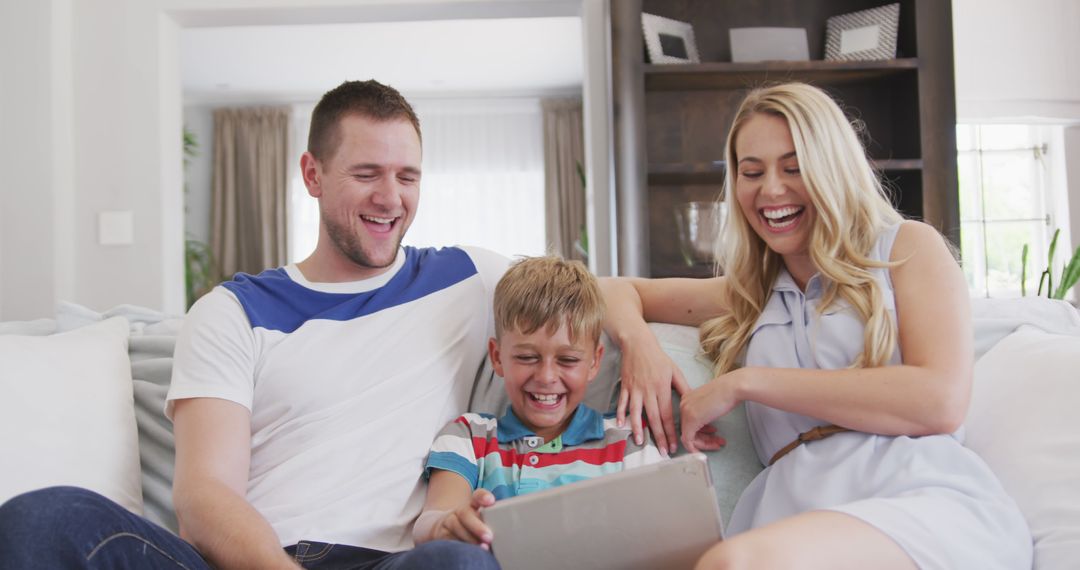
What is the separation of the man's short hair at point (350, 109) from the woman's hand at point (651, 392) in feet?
1.77

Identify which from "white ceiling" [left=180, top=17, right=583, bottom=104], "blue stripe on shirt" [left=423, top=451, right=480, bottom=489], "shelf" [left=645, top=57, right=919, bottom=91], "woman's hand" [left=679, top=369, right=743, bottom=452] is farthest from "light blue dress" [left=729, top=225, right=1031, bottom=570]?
"white ceiling" [left=180, top=17, right=583, bottom=104]

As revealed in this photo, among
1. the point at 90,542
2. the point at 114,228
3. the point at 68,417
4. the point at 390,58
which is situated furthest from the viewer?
the point at 390,58

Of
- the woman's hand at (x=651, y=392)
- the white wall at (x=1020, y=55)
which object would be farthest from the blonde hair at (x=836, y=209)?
the white wall at (x=1020, y=55)

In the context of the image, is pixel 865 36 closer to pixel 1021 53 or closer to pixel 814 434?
pixel 1021 53

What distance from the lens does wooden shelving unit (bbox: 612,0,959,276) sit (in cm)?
300

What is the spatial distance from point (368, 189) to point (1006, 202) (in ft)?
13.5

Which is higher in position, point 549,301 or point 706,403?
point 549,301

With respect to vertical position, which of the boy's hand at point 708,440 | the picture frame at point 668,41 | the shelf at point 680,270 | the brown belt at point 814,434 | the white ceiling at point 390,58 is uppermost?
the white ceiling at point 390,58

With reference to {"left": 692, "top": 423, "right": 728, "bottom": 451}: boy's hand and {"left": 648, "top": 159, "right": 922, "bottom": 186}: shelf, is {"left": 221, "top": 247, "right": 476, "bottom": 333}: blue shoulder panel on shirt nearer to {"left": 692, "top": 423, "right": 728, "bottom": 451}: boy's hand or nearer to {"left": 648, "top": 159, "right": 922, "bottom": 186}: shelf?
{"left": 692, "top": 423, "right": 728, "bottom": 451}: boy's hand

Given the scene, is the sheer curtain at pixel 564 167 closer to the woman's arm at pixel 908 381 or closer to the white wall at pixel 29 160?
the white wall at pixel 29 160

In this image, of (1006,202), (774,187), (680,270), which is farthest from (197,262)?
(774,187)

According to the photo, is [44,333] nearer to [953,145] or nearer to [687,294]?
[687,294]

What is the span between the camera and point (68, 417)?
4.51 feet

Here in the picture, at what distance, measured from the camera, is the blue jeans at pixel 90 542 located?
35.3 inches
